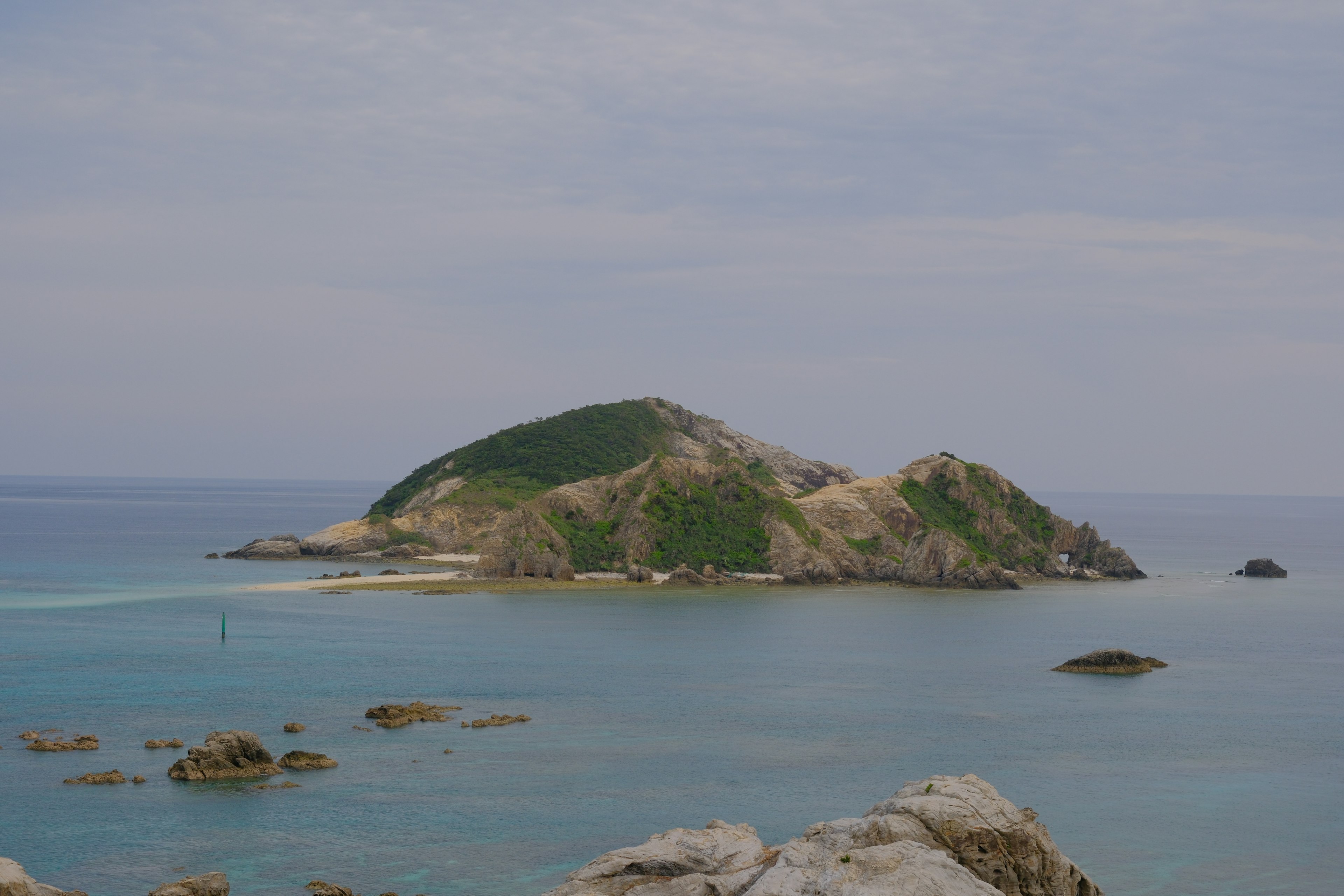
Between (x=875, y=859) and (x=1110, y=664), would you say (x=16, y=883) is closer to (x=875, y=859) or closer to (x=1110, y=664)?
(x=875, y=859)

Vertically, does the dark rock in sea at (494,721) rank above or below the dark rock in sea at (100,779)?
below

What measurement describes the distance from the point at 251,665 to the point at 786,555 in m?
77.0

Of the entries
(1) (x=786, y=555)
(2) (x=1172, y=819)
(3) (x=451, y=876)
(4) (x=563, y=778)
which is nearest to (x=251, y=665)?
(4) (x=563, y=778)

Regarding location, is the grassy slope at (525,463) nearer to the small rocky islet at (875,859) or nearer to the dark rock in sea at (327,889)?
the dark rock in sea at (327,889)

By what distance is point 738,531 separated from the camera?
463 feet

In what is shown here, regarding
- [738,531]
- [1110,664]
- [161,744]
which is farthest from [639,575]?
[161,744]

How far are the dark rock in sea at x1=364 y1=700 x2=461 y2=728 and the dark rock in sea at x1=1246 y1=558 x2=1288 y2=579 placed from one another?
130738mm

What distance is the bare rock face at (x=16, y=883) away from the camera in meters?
22.1

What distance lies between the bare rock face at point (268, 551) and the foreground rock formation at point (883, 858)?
136988mm

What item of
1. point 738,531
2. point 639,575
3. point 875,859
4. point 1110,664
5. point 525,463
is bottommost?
point 1110,664

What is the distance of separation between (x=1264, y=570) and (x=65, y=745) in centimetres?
14941

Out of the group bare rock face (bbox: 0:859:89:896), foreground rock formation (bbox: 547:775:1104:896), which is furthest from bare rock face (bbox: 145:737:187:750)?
foreground rock formation (bbox: 547:775:1104:896)

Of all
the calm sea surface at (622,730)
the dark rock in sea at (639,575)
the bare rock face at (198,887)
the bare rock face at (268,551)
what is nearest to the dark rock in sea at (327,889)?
the calm sea surface at (622,730)

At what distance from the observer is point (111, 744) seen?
160 ft
